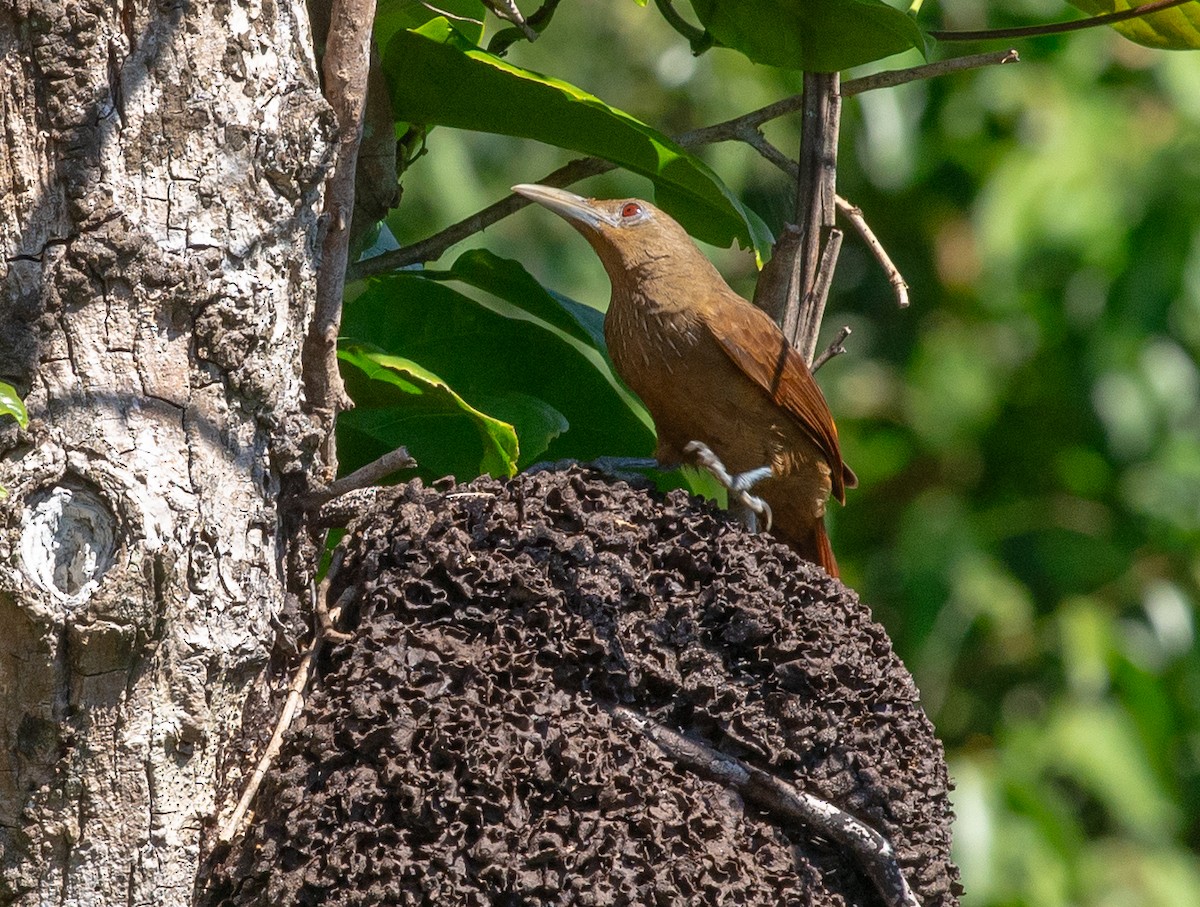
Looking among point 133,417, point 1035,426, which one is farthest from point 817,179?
point 1035,426

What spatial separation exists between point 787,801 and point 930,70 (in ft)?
3.83

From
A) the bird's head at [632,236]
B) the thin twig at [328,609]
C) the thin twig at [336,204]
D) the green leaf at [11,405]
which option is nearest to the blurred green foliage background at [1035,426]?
the bird's head at [632,236]

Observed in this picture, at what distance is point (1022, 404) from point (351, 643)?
4297 mm

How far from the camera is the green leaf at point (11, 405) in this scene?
4.08 ft

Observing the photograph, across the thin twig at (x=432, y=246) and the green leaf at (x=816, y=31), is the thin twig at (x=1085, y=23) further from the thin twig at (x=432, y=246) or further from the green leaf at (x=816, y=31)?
the thin twig at (x=432, y=246)

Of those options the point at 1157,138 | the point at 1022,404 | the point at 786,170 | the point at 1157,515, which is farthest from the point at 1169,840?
the point at 786,170

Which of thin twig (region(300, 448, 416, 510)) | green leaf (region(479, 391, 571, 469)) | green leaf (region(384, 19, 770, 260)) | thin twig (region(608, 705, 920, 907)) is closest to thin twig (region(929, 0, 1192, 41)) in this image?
green leaf (region(384, 19, 770, 260))

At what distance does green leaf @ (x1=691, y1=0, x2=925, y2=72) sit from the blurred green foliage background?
75.6 inches

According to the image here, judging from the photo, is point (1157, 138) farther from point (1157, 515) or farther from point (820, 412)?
point (820, 412)

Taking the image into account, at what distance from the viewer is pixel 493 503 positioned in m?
1.60

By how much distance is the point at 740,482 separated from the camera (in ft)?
7.55

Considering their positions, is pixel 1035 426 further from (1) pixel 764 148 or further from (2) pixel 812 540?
(1) pixel 764 148

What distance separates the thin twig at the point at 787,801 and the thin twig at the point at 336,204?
498 mm

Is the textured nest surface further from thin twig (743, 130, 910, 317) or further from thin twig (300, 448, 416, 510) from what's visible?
thin twig (743, 130, 910, 317)
